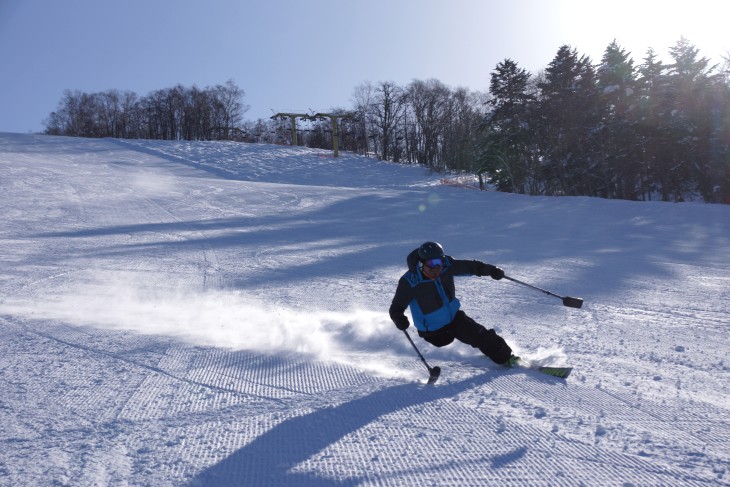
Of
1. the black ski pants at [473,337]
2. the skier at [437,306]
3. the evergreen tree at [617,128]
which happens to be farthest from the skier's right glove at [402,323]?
the evergreen tree at [617,128]

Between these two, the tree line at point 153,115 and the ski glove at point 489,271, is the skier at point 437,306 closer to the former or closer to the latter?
the ski glove at point 489,271

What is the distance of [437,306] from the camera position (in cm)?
451

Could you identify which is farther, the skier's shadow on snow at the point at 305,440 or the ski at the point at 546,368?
the ski at the point at 546,368

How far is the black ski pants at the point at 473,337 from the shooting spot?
446cm

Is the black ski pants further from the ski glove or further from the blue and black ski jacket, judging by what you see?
the ski glove

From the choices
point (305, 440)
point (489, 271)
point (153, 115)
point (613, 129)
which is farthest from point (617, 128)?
point (153, 115)

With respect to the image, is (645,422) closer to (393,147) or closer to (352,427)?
(352,427)

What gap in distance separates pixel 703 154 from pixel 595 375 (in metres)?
28.4

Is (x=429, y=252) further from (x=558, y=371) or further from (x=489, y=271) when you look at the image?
(x=558, y=371)

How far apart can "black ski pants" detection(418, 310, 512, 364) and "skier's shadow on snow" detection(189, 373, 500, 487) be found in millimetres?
451

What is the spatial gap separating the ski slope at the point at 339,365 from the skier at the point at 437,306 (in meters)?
0.23

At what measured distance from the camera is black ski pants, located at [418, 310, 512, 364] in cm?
446

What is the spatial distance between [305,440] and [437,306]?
1.79 m

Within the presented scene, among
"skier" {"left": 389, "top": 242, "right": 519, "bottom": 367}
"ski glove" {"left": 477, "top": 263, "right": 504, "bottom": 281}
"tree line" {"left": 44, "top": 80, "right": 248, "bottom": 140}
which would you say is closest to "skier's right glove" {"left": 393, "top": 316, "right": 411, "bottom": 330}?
"skier" {"left": 389, "top": 242, "right": 519, "bottom": 367}
